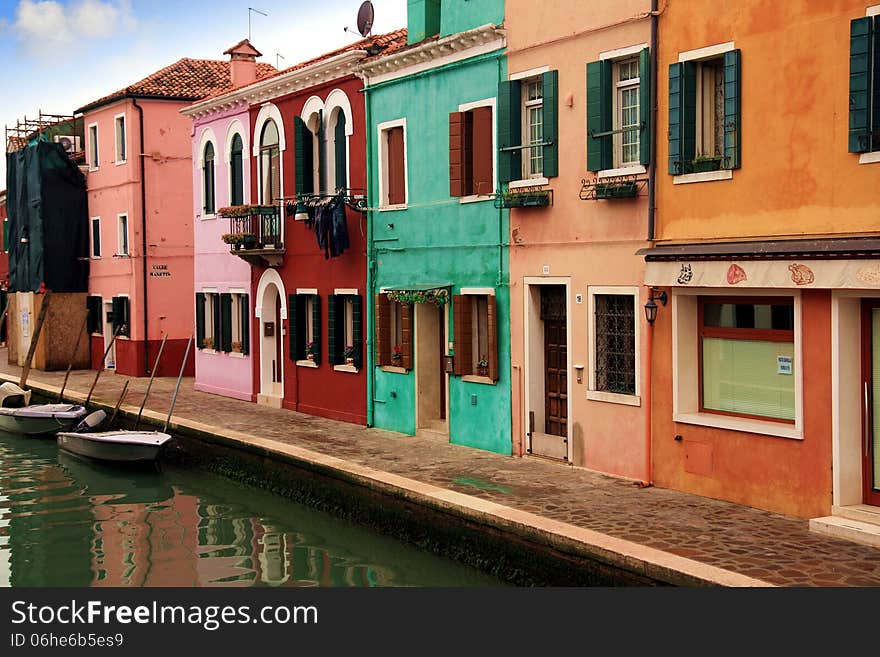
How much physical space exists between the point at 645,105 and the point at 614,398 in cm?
366

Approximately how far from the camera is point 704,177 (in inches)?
530

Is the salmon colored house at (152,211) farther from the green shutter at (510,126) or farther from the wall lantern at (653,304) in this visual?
the wall lantern at (653,304)

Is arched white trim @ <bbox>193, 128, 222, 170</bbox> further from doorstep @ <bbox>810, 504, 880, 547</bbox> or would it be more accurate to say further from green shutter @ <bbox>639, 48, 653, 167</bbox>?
doorstep @ <bbox>810, 504, 880, 547</bbox>

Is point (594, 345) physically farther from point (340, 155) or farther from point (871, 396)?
point (340, 155)

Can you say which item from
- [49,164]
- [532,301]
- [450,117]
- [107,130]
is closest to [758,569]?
→ [532,301]

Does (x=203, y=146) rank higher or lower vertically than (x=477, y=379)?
higher

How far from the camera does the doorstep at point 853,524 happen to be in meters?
11.2

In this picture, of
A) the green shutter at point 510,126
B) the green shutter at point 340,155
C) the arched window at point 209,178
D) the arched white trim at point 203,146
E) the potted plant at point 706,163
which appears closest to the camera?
the potted plant at point 706,163

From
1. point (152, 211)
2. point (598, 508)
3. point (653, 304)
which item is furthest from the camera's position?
point (152, 211)

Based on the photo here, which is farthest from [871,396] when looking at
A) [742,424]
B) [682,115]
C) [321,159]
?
[321,159]

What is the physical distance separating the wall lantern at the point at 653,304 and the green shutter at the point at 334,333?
862 cm

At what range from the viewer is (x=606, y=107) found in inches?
587

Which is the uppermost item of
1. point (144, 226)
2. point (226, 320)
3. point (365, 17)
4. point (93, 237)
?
point (365, 17)

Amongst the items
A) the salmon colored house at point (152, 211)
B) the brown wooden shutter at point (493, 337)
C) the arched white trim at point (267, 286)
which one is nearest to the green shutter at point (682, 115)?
the brown wooden shutter at point (493, 337)
